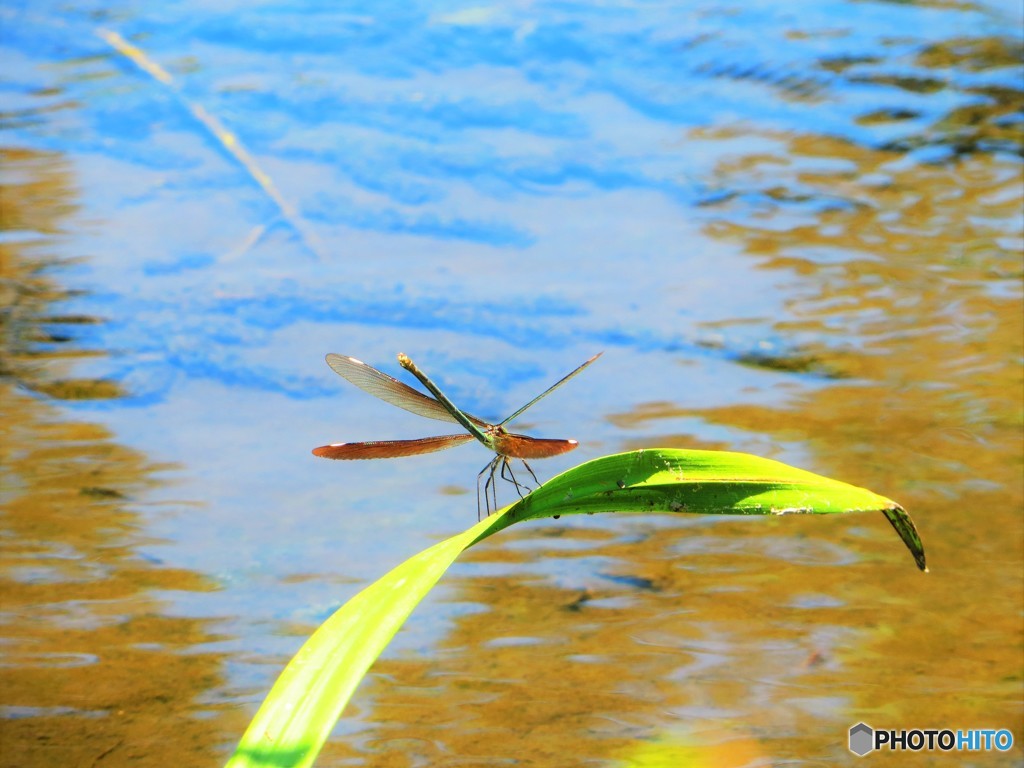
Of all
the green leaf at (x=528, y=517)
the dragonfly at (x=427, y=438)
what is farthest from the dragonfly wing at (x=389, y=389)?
the green leaf at (x=528, y=517)

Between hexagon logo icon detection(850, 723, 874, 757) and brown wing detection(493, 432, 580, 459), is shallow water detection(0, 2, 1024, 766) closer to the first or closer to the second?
hexagon logo icon detection(850, 723, 874, 757)

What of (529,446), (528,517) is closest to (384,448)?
(529,446)

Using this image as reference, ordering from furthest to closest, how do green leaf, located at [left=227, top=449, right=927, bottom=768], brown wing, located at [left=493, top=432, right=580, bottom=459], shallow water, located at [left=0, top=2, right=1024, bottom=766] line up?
1. shallow water, located at [left=0, top=2, right=1024, bottom=766]
2. brown wing, located at [left=493, top=432, right=580, bottom=459]
3. green leaf, located at [left=227, top=449, right=927, bottom=768]

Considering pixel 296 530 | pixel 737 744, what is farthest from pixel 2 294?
pixel 737 744

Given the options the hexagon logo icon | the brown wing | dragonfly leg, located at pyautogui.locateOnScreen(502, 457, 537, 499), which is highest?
the brown wing

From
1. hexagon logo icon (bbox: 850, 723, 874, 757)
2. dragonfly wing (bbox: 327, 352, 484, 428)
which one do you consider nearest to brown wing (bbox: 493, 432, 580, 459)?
dragonfly wing (bbox: 327, 352, 484, 428)

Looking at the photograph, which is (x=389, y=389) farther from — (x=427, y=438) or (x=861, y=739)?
(x=861, y=739)

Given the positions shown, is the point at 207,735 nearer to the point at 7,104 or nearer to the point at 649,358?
the point at 649,358
